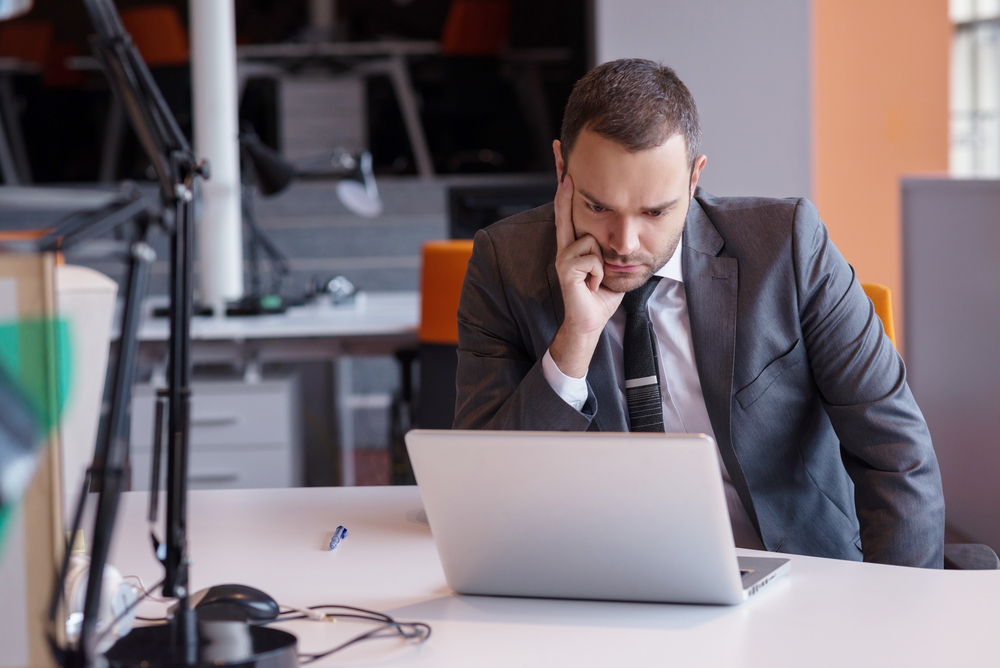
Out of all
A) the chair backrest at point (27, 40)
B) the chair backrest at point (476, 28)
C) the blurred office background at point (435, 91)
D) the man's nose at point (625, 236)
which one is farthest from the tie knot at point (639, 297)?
the chair backrest at point (27, 40)

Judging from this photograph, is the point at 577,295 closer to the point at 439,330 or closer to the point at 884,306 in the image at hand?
the point at 884,306

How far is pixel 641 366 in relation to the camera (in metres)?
1.42

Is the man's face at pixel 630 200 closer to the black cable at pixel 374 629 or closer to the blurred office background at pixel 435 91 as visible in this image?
the black cable at pixel 374 629

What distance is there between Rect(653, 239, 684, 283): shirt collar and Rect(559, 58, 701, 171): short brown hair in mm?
151

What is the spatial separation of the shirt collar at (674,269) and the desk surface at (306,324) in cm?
158

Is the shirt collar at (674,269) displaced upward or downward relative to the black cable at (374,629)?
upward

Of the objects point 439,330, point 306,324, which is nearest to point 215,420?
point 306,324

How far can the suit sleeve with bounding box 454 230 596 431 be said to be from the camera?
4.67 ft

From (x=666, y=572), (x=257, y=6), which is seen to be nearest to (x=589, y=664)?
(x=666, y=572)

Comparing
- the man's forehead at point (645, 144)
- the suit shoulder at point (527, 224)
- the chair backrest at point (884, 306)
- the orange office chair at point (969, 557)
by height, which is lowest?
the orange office chair at point (969, 557)

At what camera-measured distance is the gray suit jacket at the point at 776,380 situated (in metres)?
1.33

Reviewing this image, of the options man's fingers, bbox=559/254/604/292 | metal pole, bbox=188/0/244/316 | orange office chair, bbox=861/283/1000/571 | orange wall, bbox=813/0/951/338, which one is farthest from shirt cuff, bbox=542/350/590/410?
orange wall, bbox=813/0/951/338

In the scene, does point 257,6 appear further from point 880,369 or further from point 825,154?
point 880,369

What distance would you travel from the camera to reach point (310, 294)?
354 cm
